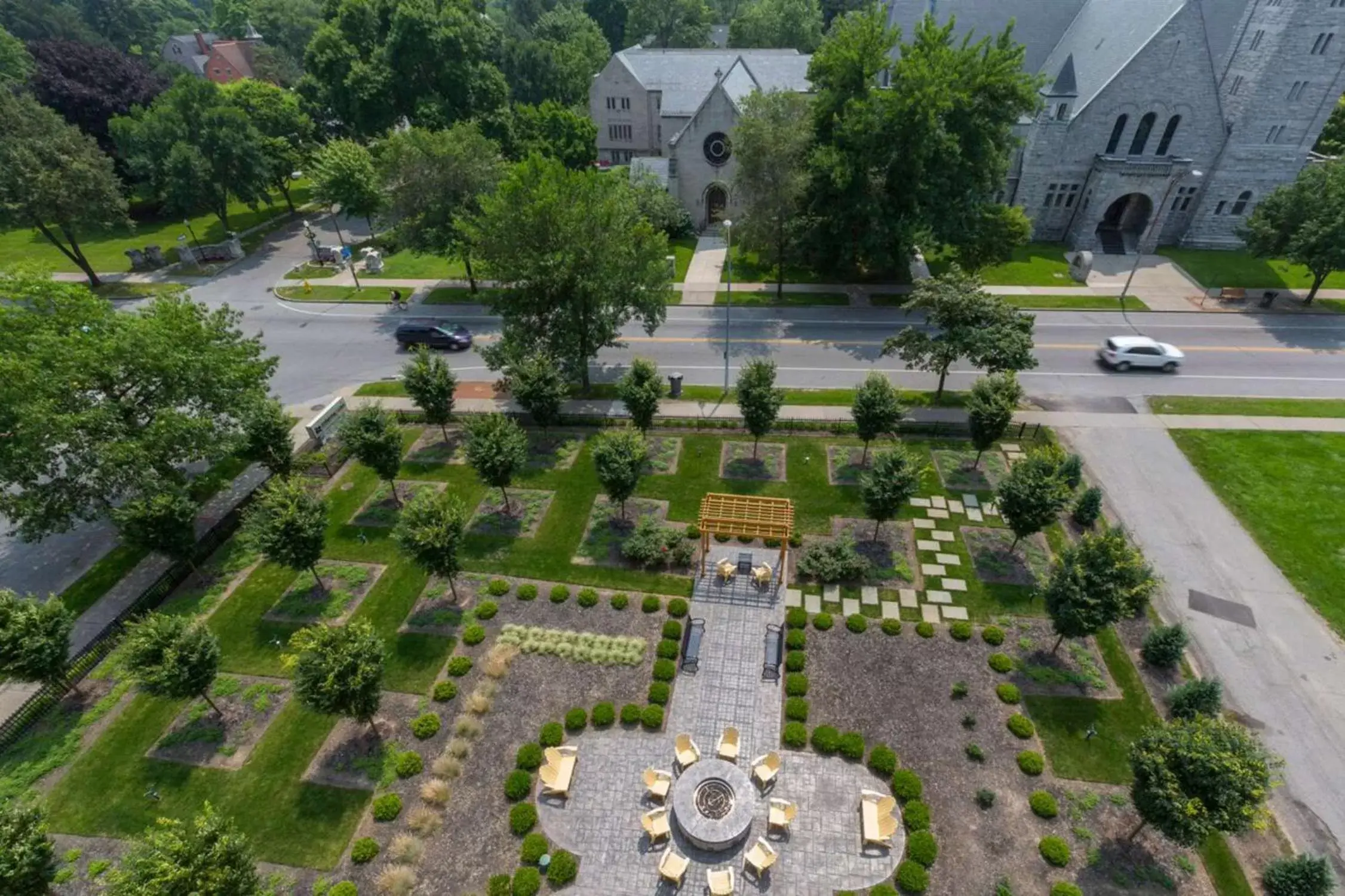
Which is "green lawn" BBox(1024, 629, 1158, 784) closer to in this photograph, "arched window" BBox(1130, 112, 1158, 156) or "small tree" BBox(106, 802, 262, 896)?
"small tree" BBox(106, 802, 262, 896)

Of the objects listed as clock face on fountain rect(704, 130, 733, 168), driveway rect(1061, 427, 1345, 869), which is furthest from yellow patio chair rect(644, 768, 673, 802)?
clock face on fountain rect(704, 130, 733, 168)

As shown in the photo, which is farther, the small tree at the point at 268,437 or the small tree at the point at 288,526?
the small tree at the point at 268,437

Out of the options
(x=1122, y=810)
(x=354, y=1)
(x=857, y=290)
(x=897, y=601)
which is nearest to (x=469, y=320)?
(x=857, y=290)

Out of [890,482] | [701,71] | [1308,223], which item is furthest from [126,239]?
[1308,223]

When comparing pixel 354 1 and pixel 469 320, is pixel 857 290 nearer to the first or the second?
pixel 469 320

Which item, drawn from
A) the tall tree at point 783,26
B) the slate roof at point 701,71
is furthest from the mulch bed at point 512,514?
the tall tree at point 783,26

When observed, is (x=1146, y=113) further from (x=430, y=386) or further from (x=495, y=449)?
(x=430, y=386)

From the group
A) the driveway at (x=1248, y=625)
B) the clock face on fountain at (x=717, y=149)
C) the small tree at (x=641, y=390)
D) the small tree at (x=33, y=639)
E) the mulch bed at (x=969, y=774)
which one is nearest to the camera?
the mulch bed at (x=969, y=774)

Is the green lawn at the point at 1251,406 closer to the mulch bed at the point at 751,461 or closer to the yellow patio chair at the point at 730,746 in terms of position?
the mulch bed at the point at 751,461
